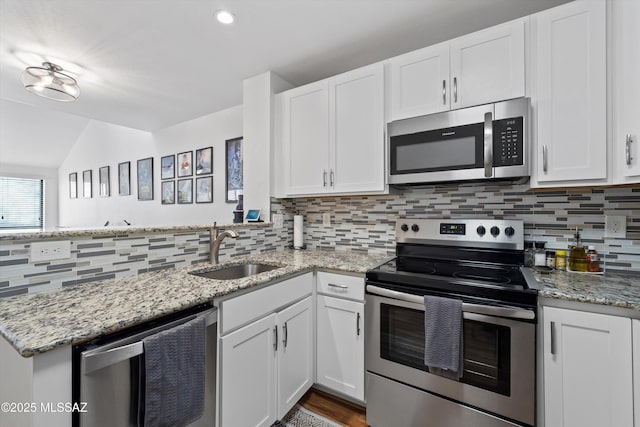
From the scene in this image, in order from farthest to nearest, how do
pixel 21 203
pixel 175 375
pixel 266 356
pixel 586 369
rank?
1. pixel 21 203
2. pixel 266 356
3. pixel 586 369
4. pixel 175 375

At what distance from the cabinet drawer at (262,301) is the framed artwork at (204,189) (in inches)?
87.9

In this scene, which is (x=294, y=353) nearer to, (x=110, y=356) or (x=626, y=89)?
(x=110, y=356)

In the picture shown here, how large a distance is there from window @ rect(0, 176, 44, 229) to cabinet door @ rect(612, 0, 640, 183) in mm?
8538

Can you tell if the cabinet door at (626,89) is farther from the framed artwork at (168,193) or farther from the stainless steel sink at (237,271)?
the framed artwork at (168,193)

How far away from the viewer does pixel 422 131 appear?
1771 mm

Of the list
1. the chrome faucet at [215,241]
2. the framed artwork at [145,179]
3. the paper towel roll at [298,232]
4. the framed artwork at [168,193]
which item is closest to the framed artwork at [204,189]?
the framed artwork at [168,193]

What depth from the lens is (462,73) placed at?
1.67m

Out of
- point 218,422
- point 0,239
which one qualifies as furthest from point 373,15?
point 218,422

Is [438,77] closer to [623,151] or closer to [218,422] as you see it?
[623,151]

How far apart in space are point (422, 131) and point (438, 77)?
1.10 ft

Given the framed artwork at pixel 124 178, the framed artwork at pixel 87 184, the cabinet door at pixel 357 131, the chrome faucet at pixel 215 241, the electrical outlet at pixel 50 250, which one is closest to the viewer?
the electrical outlet at pixel 50 250

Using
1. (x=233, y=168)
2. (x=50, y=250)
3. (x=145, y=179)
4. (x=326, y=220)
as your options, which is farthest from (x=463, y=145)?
(x=145, y=179)

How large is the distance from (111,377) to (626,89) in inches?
90.2

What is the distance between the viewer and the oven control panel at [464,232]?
1.71 meters
